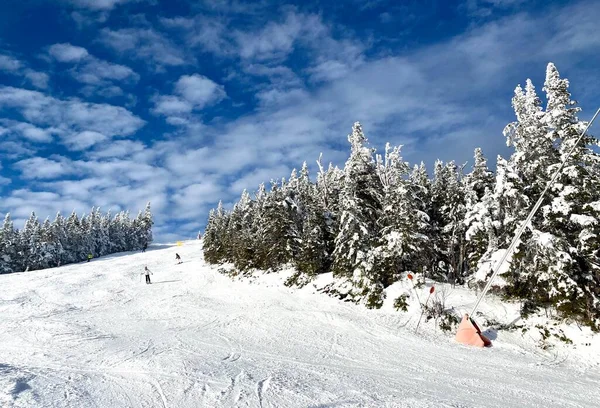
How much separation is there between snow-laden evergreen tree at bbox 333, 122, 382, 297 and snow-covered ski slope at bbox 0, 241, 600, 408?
1.82m

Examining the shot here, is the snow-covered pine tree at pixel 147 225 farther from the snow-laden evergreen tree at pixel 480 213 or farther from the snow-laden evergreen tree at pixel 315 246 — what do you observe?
the snow-laden evergreen tree at pixel 480 213

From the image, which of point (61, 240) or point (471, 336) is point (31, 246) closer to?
point (61, 240)

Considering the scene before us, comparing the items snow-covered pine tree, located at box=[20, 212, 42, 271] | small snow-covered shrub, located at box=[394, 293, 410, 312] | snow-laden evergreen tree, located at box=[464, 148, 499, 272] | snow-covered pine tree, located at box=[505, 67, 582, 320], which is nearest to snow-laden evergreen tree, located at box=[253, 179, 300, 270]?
small snow-covered shrub, located at box=[394, 293, 410, 312]

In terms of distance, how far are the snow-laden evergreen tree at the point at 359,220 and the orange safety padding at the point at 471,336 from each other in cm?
588

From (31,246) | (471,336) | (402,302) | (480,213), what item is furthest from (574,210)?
(31,246)

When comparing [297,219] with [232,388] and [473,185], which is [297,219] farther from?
[232,388]

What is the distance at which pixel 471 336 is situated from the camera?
15.3 metres

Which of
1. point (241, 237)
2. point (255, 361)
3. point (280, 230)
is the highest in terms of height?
point (280, 230)

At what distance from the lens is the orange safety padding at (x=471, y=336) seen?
Result: 597 inches

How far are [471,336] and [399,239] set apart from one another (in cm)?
724

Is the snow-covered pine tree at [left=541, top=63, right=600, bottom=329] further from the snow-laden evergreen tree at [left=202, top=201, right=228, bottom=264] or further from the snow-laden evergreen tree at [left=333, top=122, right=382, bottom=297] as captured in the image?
the snow-laden evergreen tree at [left=202, top=201, right=228, bottom=264]

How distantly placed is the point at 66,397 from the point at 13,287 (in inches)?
1215

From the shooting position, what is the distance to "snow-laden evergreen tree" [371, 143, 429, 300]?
2173cm

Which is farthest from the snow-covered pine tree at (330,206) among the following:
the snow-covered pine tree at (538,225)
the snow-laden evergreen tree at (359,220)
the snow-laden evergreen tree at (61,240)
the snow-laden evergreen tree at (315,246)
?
the snow-laden evergreen tree at (61,240)
